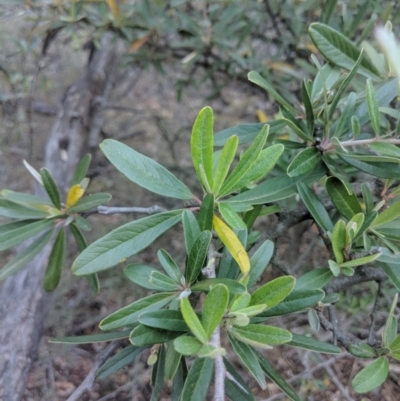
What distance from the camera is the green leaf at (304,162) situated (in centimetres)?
52

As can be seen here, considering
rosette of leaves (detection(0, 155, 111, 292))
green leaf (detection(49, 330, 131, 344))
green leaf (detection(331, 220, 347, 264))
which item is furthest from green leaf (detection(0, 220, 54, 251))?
green leaf (detection(331, 220, 347, 264))

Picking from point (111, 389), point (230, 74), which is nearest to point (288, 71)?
point (230, 74)

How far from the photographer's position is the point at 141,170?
1.55ft

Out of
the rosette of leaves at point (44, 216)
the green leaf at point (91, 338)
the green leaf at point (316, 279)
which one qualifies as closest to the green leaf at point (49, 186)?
the rosette of leaves at point (44, 216)

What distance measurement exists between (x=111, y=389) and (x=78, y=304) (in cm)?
40

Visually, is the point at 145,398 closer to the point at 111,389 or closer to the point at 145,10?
the point at 111,389

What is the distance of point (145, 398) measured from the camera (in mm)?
1072

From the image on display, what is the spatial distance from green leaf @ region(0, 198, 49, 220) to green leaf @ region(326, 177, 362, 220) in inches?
20.1

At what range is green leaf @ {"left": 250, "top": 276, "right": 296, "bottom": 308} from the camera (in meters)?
0.42

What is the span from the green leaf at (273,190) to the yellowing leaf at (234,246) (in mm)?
47

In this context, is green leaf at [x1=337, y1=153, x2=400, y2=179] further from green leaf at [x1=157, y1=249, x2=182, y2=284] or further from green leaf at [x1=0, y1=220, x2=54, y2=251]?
green leaf at [x1=0, y1=220, x2=54, y2=251]

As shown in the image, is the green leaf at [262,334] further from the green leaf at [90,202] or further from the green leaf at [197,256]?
the green leaf at [90,202]

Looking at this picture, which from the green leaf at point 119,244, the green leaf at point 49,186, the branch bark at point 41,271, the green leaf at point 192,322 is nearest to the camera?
the green leaf at point 192,322

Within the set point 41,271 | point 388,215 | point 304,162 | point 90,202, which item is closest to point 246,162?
point 304,162
